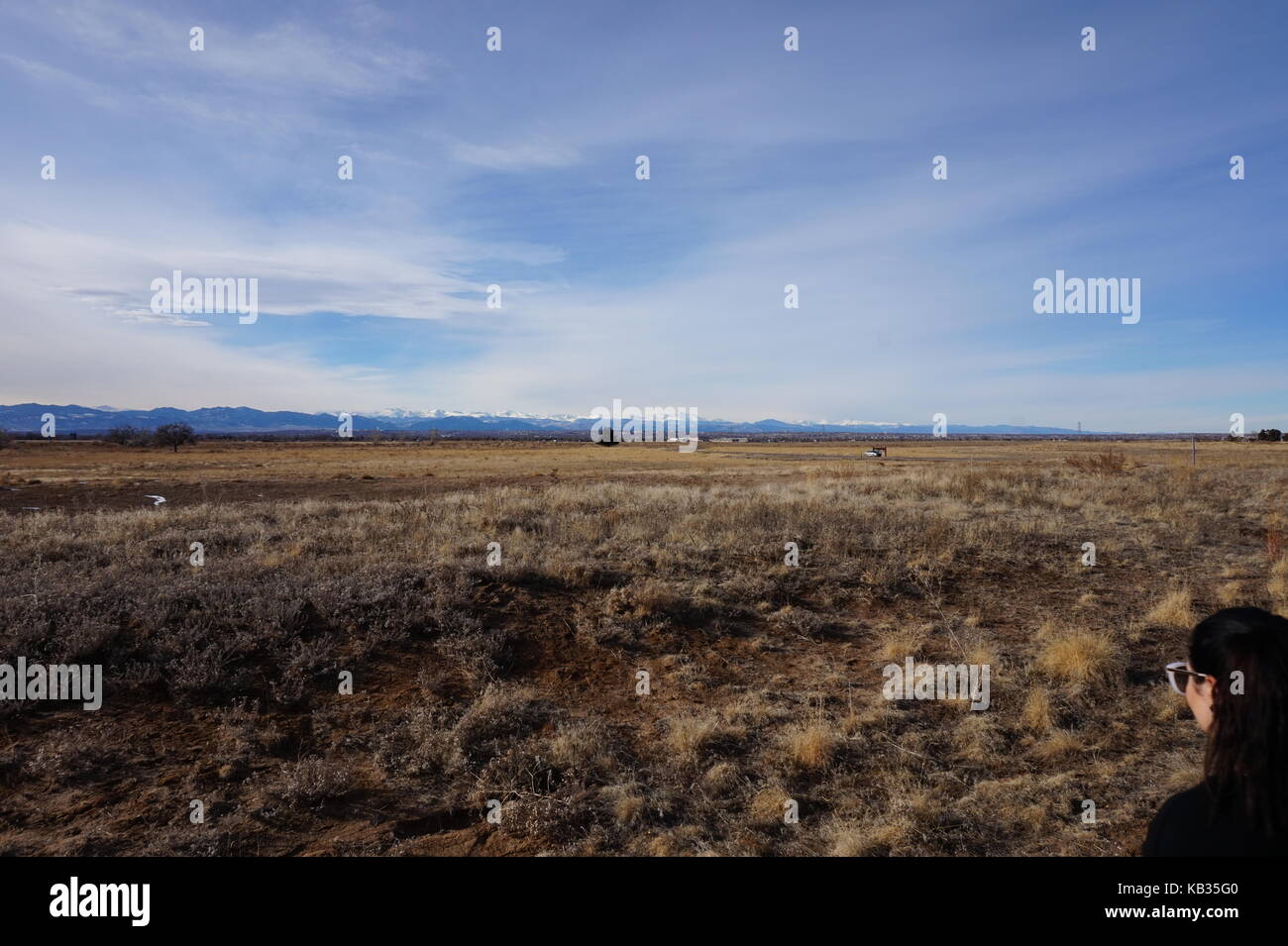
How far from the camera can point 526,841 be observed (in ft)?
14.0

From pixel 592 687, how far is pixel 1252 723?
5562 mm

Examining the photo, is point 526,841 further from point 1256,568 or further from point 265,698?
point 1256,568

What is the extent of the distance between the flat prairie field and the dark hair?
100 inches

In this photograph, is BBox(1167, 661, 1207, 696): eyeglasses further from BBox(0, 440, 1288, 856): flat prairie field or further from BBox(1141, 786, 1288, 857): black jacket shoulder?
BBox(0, 440, 1288, 856): flat prairie field

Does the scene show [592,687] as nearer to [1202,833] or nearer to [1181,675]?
[1181,675]

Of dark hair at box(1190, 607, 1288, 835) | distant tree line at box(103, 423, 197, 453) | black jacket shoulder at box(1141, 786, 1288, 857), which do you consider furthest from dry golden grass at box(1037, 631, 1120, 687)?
distant tree line at box(103, 423, 197, 453)

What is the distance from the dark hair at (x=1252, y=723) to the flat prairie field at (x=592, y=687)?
2.55 m

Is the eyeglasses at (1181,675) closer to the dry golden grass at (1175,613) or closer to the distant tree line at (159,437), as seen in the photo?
the dry golden grass at (1175,613)

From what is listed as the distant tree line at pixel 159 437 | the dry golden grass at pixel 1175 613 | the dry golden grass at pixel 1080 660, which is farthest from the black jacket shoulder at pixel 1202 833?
the distant tree line at pixel 159 437

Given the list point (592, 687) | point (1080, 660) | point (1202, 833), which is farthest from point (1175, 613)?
point (1202, 833)

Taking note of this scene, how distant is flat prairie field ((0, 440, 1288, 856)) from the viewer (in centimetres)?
451

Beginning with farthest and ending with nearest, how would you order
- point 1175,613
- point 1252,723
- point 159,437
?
point 159,437 < point 1175,613 < point 1252,723

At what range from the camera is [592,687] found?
6828mm
